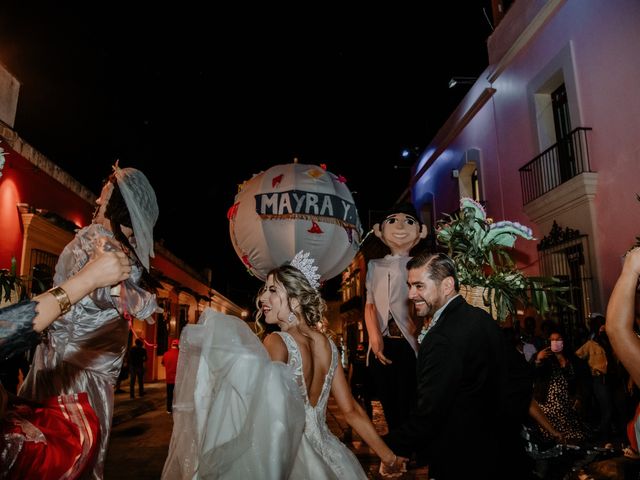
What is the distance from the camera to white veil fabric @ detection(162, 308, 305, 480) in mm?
2266

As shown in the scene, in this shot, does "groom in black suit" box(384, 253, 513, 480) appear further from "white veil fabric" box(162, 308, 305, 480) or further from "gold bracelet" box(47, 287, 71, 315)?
"gold bracelet" box(47, 287, 71, 315)

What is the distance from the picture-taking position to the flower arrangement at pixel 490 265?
12.8 ft

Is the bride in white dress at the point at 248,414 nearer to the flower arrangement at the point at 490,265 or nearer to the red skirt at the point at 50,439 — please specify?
the red skirt at the point at 50,439

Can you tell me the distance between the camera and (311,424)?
2.80m

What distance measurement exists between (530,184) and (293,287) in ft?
32.8

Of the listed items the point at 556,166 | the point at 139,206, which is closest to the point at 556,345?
the point at 556,166

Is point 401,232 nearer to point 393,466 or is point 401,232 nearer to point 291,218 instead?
point 291,218

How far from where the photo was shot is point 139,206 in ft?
11.1

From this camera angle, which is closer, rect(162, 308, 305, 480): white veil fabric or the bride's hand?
rect(162, 308, 305, 480): white veil fabric

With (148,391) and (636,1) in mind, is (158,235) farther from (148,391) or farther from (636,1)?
(636,1)

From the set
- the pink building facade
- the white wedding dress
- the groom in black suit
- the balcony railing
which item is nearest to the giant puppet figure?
the groom in black suit

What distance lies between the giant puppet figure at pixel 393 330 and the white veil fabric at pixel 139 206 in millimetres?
2227

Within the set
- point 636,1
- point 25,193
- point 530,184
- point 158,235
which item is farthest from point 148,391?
point 636,1

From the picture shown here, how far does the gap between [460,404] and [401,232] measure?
8.84ft
